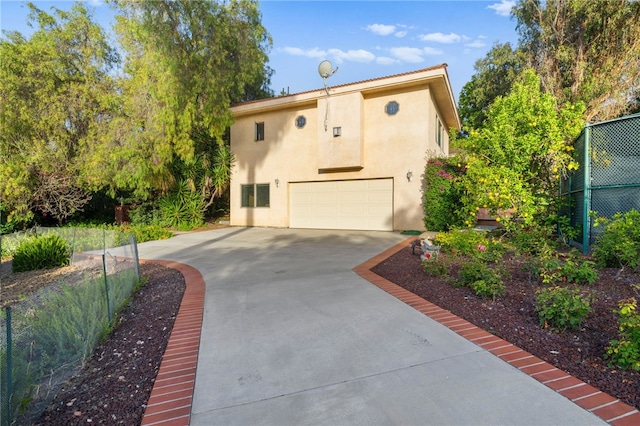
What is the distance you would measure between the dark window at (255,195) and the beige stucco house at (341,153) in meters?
Result: 0.05

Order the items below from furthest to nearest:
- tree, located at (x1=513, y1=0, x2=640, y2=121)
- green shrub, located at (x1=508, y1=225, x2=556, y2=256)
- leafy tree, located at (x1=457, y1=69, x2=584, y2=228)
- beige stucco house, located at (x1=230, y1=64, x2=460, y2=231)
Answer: tree, located at (x1=513, y1=0, x2=640, y2=121)
beige stucco house, located at (x1=230, y1=64, x2=460, y2=231)
leafy tree, located at (x1=457, y1=69, x2=584, y2=228)
green shrub, located at (x1=508, y1=225, x2=556, y2=256)

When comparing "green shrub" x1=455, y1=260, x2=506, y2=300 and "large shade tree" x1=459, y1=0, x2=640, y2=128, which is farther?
"large shade tree" x1=459, y1=0, x2=640, y2=128

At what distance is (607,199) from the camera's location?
649cm

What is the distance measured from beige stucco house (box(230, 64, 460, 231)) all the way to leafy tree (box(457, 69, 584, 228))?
14.0ft

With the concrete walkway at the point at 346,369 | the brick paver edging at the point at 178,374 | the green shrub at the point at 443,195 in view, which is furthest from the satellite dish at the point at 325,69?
the brick paver edging at the point at 178,374

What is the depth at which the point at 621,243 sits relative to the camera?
197 inches

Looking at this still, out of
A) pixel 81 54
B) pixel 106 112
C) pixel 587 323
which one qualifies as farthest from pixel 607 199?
pixel 81 54

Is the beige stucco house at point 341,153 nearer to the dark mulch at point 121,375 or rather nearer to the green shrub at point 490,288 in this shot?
the green shrub at point 490,288

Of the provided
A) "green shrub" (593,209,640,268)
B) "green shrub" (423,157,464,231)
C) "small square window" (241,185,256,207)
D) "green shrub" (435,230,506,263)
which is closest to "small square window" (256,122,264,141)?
"small square window" (241,185,256,207)

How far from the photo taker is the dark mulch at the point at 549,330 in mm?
2479

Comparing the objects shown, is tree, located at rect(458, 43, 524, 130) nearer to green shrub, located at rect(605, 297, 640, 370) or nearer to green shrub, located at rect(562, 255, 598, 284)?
green shrub, located at rect(562, 255, 598, 284)

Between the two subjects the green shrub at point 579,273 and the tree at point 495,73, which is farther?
the tree at point 495,73

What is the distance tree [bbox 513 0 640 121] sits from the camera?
13.4 m

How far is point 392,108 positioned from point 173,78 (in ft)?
27.8
